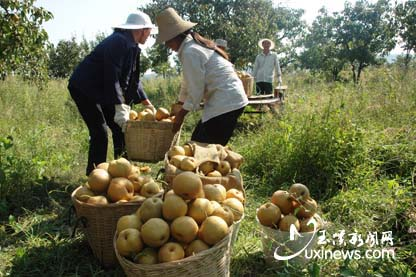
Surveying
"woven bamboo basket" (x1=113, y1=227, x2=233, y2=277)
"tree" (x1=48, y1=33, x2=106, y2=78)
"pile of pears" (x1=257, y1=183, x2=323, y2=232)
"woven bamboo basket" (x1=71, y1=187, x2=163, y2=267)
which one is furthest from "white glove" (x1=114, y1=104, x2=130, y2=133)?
"tree" (x1=48, y1=33, x2=106, y2=78)

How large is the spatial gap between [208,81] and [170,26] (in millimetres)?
571

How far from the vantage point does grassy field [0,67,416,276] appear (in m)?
A: 2.53

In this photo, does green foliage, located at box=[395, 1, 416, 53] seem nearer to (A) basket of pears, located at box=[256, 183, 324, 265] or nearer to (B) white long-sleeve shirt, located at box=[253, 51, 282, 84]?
(B) white long-sleeve shirt, located at box=[253, 51, 282, 84]

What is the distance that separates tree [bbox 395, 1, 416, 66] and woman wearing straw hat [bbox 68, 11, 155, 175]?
23.7 metres

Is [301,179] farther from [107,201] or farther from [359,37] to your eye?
[359,37]

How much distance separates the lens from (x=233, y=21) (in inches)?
556

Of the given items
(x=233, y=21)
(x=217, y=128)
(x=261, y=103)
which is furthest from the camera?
(x=233, y=21)

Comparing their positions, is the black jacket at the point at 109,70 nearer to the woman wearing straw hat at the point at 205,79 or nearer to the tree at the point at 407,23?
the woman wearing straw hat at the point at 205,79

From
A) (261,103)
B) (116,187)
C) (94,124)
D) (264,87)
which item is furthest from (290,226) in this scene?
(264,87)

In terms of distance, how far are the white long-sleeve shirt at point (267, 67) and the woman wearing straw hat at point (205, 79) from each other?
5395mm

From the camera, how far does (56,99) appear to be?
7918 mm

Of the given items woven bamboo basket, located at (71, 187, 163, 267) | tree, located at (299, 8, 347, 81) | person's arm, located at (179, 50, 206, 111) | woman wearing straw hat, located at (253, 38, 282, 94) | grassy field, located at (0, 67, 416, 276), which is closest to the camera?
woven bamboo basket, located at (71, 187, 163, 267)

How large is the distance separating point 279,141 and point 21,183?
9.41 ft

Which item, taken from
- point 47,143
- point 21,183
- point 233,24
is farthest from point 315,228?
point 233,24
